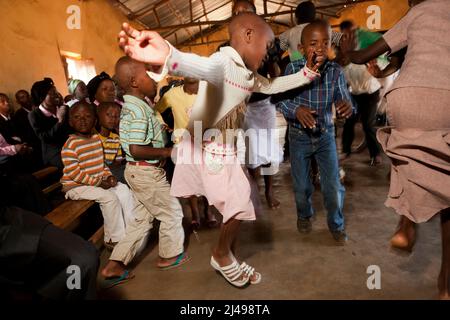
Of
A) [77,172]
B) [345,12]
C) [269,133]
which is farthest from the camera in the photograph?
[345,12]

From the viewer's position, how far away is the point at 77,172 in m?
2.62

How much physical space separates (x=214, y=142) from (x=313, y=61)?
36.7 inches

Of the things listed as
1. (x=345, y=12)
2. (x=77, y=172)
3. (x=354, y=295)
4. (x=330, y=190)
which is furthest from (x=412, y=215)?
(x=345, y=12)

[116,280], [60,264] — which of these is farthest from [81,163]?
[60,264]

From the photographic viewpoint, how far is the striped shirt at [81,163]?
2.61 m

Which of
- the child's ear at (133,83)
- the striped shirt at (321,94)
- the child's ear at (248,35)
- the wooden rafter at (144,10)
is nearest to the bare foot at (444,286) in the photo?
the striped shirt at (321,94)

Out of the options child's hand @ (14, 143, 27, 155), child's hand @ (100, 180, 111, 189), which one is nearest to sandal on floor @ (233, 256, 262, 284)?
child's hand @ (100, 180, 111, 189)

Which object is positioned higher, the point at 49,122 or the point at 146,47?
the point at 146,47

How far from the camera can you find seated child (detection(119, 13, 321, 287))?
157 cm

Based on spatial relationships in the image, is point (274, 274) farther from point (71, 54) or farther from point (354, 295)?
point (71, 54)

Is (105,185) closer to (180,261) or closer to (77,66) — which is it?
(180,261)

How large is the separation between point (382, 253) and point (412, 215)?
2.71 ft

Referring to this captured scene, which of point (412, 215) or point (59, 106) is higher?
point (59, 106)

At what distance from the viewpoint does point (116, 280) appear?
216 cm
